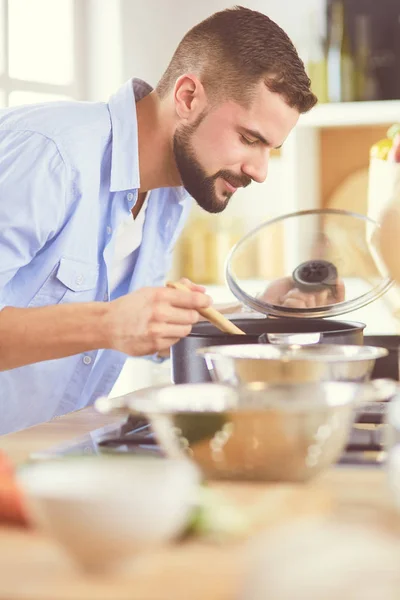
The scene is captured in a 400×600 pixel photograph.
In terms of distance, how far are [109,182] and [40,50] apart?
5.51 feet

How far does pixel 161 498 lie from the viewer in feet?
2.12

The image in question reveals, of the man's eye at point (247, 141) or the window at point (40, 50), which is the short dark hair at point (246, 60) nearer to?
the man's eye at point (247, 141)

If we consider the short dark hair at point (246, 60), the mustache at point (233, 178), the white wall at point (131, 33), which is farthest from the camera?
the white wall at point (131, 33)

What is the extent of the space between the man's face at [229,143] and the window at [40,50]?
1.34m

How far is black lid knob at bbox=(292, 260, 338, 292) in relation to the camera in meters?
1.74

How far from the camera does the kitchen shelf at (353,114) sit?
3189 mm

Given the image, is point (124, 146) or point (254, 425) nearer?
point (254, 425)

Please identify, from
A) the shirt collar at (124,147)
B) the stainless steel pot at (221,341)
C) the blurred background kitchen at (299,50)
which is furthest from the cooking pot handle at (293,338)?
the blurred background kitchen at (299,50)

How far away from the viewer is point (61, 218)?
166 cm

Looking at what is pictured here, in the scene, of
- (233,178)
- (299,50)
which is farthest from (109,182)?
(299,50)

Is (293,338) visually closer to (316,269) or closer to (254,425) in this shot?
(316,269)

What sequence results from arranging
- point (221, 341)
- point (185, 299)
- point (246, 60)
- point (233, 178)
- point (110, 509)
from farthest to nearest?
point (233, 178) → point (246, 60) → point (221, 341) → point (185, 299) → point (110, 509)

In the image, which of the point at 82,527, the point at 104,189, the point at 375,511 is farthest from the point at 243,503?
the point at 104,189

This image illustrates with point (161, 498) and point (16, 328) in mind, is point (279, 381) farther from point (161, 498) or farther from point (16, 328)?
point (16, 328)
